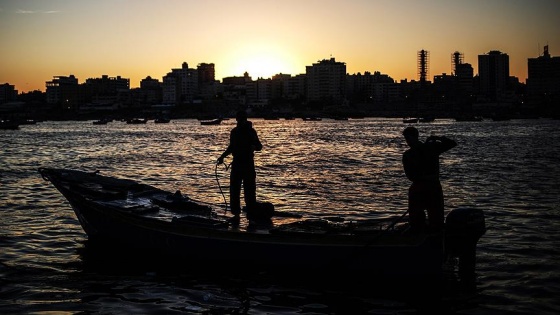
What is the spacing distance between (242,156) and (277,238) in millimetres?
2839

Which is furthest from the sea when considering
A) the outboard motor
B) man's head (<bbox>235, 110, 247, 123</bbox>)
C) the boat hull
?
man's head (<bbox>235, 110, 247, 123</bbox>)

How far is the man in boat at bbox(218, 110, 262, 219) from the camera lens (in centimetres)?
1166

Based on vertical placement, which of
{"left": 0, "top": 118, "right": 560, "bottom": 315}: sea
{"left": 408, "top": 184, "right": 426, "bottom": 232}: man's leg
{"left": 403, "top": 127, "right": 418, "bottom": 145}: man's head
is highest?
{"left": 403, "top": 127, "right": 418, "bottom": 145}: man's head

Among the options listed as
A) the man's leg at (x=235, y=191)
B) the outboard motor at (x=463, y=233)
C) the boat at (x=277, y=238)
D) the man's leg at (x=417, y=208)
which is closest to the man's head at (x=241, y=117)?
the man's leg at (x=235, y=191)

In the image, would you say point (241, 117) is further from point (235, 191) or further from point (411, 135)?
point (411, 135)

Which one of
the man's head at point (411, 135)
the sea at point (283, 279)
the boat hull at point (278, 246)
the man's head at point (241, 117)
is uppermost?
the man's head at point (241, 117)

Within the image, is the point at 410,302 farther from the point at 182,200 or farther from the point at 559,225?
the point at 559,225

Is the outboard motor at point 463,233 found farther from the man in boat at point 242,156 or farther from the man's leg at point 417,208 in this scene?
the man in boat at point 242,156

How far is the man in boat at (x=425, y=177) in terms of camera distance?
8.94m

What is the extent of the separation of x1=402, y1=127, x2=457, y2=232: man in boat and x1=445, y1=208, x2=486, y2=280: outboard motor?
0.79 feet

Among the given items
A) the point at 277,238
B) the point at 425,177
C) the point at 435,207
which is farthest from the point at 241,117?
the point at 435,207

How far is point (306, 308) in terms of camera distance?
27.8 feet

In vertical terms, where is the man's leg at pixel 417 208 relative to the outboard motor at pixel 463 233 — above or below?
above

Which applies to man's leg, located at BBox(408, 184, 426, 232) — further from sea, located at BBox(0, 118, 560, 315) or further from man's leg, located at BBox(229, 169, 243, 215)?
man's leg, located at BBox(229, 169, 243, 215)
